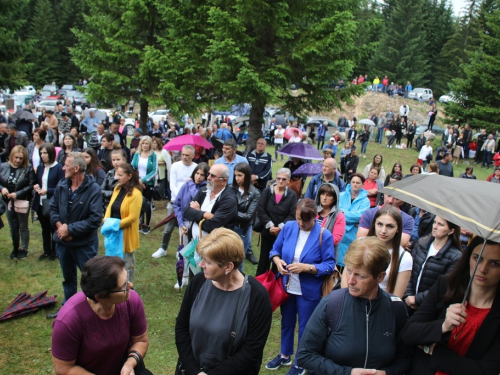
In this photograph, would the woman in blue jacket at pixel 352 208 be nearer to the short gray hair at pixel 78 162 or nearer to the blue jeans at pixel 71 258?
the blue jeans at pixel 71 258

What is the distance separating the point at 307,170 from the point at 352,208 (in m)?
2.15

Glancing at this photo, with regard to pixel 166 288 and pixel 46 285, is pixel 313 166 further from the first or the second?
pixel 46 285

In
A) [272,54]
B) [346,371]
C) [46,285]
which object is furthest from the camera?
[272,54]

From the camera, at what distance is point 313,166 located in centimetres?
878

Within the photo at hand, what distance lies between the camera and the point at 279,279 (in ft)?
15.5

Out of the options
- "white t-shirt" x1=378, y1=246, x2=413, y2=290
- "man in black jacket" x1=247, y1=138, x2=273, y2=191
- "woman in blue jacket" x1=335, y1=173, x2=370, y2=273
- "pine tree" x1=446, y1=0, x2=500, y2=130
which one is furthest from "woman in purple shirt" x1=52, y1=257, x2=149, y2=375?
"pine tree" x1=446, y1=0, x2=500, y2=130

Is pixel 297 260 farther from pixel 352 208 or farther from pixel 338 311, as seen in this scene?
pixel 352 208

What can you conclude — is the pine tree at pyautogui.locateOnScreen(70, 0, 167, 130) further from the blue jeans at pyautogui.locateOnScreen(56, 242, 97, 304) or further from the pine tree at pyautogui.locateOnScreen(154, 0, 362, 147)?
the blue jeans at pyautogui.locateOnScreen(56, 242, 97, 304)

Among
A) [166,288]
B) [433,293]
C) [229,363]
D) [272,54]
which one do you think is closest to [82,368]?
[229,363]

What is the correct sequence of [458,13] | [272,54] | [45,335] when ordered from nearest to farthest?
[45,335], [272,54], [458,13]

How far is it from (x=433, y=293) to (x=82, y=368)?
2428 mm

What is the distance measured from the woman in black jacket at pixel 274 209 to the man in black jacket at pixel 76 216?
2.34 m

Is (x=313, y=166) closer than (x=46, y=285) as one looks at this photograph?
No

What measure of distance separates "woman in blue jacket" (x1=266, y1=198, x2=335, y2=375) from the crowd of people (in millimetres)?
12
